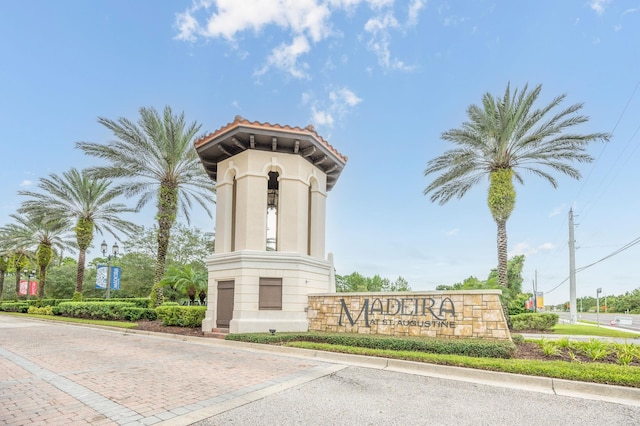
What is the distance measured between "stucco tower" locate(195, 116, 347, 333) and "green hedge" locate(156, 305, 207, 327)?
5.29 ft

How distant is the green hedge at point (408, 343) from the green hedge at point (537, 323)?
16415 mm

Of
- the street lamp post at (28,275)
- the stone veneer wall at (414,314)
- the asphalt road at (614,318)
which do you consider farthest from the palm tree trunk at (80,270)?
the asphalt road at (614,318)

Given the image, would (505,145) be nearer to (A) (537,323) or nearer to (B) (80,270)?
(A) (537,323)

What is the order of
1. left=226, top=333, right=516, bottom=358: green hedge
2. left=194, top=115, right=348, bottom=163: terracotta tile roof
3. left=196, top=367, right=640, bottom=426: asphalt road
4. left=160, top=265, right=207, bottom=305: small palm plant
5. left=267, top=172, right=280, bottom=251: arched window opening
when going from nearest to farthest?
left=196, top=367, right=640, bottom=426: asphalt road, left=226, top=333, right=516, bottom=358: green hedge, left=194, top=115, right=348, bottom=163: terracotta tile roof, left=267, top=172, right=280, bottom=251: arched window opening, left=160, top=265, right=207, bottom=305: small palm plant

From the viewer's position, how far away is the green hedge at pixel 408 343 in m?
9.88

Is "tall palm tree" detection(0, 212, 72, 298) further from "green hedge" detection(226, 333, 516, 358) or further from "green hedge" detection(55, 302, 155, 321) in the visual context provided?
"green hedge" detection(226, 333, 516, 358)

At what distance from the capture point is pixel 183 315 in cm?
1823

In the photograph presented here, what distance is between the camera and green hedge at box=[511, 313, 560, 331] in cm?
2420

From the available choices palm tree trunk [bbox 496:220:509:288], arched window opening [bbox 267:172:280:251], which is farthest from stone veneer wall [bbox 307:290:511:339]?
palm tree trunk [bbox 496:220:509:288]

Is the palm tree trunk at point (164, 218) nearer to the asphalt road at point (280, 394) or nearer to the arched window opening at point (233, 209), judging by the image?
the arched window opening at point (233, 209)

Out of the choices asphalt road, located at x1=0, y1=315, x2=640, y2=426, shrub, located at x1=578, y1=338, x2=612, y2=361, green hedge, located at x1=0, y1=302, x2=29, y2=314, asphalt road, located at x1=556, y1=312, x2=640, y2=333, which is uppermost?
shrub, located at x1=578, y1=338, x2=612, y2=361

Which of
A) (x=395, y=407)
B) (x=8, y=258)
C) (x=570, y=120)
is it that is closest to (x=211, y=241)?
(x=8, y=258)

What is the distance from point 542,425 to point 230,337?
10797mm

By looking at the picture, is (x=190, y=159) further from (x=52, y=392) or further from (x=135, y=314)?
(x=52, y=392)
